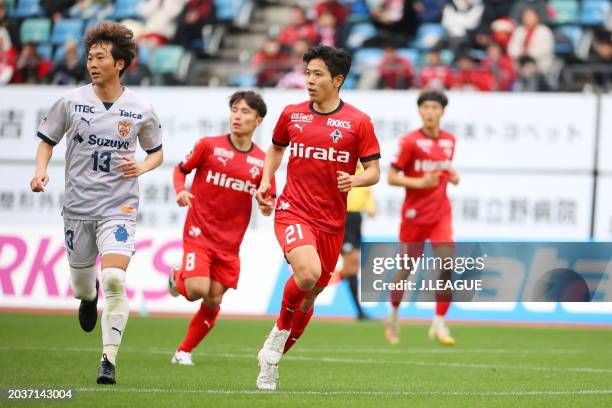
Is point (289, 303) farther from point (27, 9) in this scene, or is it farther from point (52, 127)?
point (27, 9)

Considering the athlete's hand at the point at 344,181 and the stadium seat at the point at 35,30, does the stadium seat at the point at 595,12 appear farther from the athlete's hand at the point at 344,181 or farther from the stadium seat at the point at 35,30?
the athlete's hand at the point at 344,181

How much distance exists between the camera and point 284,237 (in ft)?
31.1

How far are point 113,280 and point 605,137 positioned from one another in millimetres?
13450

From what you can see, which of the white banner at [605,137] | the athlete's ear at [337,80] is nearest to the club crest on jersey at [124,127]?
Answer: the athlete's ear at [337,80]

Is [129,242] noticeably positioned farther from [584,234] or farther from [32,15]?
[32,15]

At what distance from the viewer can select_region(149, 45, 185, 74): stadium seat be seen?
952 inches

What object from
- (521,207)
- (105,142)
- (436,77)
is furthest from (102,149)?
(436,77)

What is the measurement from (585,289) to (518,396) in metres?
3.07

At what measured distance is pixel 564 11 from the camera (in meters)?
24.4

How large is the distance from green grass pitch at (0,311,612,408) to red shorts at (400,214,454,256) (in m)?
1.16

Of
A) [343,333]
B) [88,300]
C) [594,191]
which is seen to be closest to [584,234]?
[594,191]

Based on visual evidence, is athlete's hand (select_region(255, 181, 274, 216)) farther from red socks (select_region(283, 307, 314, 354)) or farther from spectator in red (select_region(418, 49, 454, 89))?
spectator in red (select_region(418, 49, 454, 89))

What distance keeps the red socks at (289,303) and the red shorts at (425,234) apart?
567 cm

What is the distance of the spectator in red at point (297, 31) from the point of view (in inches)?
939
